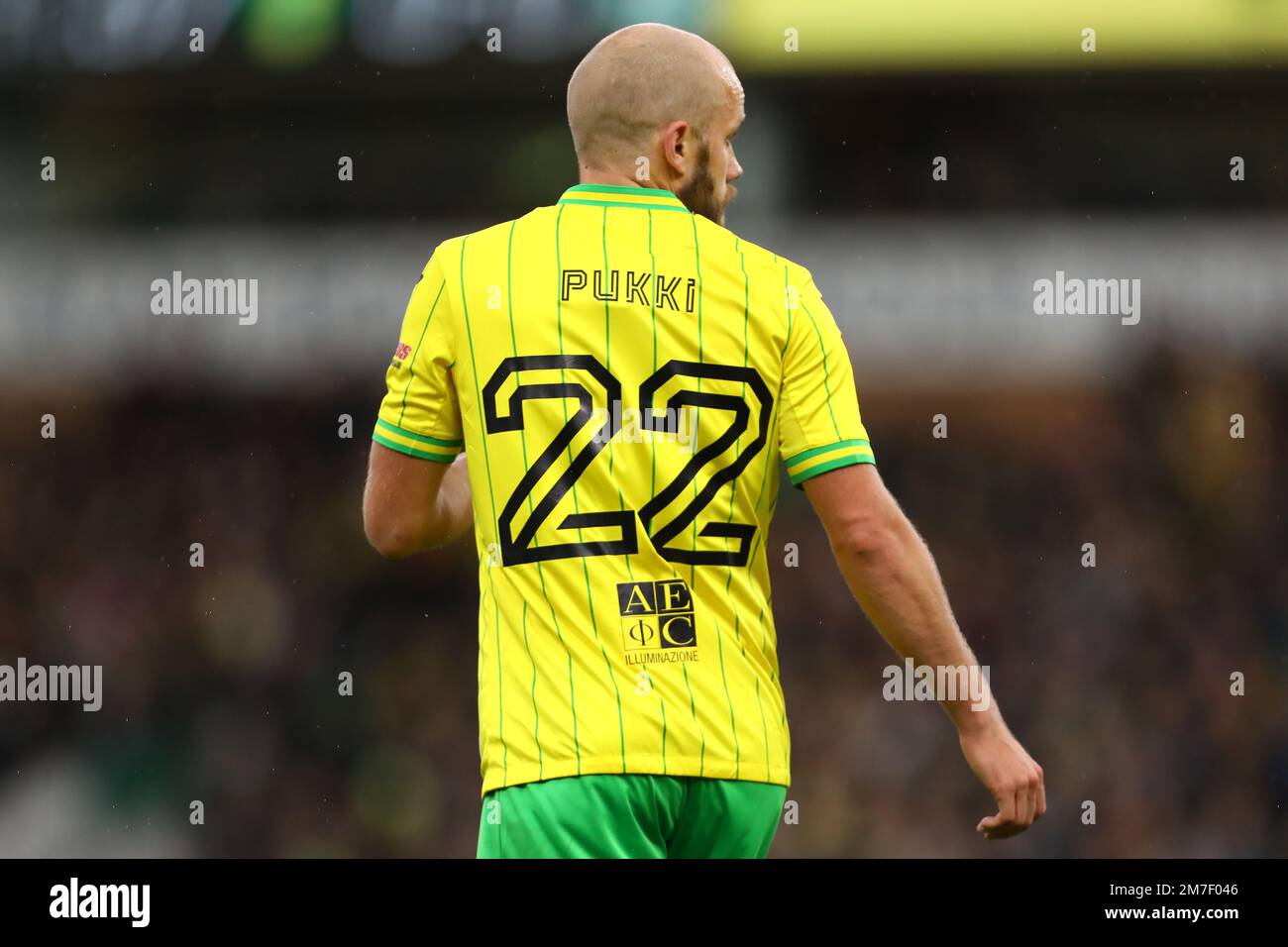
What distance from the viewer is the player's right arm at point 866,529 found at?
2.89 meters

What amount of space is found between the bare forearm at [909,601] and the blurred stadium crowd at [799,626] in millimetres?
6495

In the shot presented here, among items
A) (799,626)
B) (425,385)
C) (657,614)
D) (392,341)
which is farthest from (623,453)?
(392,341)

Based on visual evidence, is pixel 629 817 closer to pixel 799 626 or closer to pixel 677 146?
pixel 677 146

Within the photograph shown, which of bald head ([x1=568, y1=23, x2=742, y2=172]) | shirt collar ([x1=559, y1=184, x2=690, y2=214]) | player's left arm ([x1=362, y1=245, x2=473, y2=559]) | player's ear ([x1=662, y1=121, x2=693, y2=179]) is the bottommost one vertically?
player's left arm ([x1=362, y1=245, x2=473, y2=559])

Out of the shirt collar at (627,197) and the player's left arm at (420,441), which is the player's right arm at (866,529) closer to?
the shirt collar at (627,197)

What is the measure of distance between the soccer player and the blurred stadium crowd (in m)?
6.57

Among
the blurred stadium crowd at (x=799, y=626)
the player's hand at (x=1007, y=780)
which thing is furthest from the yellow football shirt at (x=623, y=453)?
the blurred stadium crowd at (x=799, y=626)

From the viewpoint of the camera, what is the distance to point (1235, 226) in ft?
34.0

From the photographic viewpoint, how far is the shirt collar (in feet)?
9.67

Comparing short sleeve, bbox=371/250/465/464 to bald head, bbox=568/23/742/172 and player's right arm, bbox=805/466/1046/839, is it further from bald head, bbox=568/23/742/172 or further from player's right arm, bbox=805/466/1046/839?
player's right arm, bbox=805/466/1046/839

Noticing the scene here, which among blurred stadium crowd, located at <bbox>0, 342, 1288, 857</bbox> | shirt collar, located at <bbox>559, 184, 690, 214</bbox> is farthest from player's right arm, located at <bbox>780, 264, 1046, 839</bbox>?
blurred stadium crowd, located at <bbox>0, 342, 1288, 857</bbox>

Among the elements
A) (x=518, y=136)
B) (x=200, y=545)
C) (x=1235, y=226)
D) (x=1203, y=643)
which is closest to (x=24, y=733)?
(x=200, y=545)

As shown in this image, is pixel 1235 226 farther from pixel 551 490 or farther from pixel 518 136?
pixel 551 490
